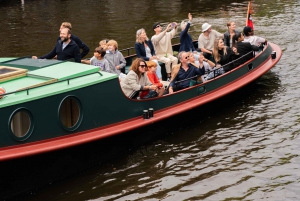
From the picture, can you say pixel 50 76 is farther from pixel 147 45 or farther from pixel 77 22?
pixel 77 22

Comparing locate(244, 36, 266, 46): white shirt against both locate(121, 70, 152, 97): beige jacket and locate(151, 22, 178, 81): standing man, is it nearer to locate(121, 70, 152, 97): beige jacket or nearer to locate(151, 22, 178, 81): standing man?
locate(151, 22, 178, 81): standing man

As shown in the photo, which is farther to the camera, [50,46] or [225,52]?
[50,46]

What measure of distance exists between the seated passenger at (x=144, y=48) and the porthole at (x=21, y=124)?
4629 millimetres

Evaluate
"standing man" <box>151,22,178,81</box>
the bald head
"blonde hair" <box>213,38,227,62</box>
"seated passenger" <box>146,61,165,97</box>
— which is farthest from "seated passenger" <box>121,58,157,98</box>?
"blonde hair" <box>213,38,227,62</box>

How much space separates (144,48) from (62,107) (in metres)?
4.31

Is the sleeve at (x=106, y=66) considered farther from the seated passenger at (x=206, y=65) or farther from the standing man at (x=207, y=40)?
the standing man at (x=207, y=40)

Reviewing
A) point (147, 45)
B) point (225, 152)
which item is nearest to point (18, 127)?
point (225, 152)

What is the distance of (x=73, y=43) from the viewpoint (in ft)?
40.9

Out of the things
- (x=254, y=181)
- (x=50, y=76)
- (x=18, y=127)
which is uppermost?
(x=50, y=76)

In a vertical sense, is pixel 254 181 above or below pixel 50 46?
below

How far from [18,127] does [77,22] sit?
64.8ft

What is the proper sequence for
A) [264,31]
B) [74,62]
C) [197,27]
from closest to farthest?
[74,62], [264,31], [197,27]

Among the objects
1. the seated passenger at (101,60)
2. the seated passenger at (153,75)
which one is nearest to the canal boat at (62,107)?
the seated passenger at (153,75)

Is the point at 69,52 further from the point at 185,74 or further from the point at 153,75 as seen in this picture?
the point at 185,74
